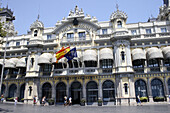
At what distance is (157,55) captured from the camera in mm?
27703

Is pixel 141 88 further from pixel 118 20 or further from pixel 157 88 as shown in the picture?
pixel 118 20

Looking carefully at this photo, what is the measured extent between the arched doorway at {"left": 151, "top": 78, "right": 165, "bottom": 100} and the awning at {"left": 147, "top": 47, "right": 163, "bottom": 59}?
4856 millimetres

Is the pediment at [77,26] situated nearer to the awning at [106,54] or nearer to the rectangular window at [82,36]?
the rectangular window at [82,36]

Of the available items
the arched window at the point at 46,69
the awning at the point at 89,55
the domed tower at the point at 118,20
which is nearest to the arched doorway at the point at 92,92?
the awning at the point at 89,55

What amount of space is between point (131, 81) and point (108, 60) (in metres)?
6.43

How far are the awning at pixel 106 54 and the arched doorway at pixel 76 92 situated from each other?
772 cm

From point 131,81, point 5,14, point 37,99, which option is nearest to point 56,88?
point 37,99

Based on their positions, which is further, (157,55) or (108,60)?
(108,60)

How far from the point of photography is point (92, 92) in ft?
98.7

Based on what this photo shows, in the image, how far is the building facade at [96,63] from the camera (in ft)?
93.5

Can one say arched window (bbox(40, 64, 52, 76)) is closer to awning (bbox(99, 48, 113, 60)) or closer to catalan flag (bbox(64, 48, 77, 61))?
catalan flag (bbox(64, 48, 77, 61))

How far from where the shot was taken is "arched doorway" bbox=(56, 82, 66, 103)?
30.9 m

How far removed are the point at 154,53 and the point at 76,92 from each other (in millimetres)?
17860

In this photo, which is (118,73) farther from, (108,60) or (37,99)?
(37,99)
